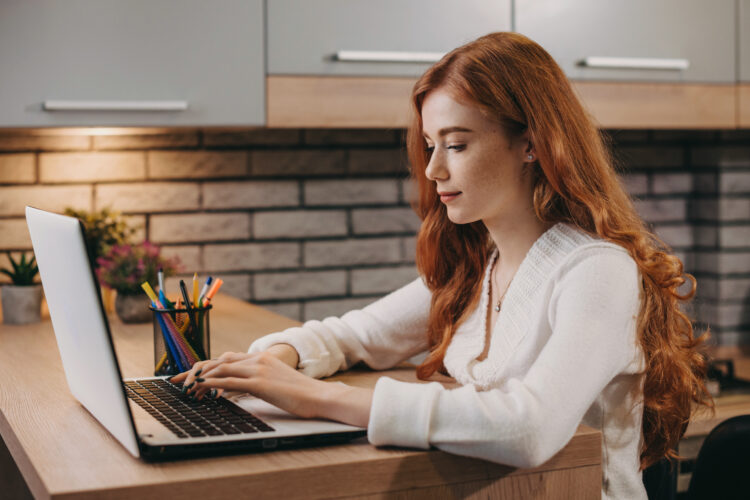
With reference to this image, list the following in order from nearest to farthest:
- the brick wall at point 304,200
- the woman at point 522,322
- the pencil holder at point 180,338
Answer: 1. the woman at point 522,322
2. the pencil holder at point 180,338
3. the brick wall at point 304,200

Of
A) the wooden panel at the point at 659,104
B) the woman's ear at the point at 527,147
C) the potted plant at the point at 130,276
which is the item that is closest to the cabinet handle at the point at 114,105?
the potted plant at the point at 130,276

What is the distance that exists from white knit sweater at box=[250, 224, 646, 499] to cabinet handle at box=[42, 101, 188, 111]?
675mm

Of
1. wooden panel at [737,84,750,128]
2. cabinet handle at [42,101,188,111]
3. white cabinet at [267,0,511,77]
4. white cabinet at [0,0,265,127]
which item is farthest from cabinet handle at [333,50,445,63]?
wooden panel at [737,84,750,128]

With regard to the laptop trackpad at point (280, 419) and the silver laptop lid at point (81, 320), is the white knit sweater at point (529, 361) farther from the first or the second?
the silver laptop lid at point (81, 320)

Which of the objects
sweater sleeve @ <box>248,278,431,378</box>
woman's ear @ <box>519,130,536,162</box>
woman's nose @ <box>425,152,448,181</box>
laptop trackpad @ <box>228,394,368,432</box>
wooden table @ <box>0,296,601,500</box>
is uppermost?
woman's ear @ <box>519,130,536,162</box>

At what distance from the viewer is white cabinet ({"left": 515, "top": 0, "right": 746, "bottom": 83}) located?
2096 millimetres

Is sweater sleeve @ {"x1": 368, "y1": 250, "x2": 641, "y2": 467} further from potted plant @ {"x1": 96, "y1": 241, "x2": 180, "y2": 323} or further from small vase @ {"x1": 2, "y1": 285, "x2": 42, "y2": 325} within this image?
small vase @ {"x1": 2, "y1": 285, "x2": 42, "y2": 325}

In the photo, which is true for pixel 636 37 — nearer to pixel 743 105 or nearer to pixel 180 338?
pixel 743 105

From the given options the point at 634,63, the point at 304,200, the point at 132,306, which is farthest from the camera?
the point at 304,200

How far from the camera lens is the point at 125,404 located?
2.97 feet

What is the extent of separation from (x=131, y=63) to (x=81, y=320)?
1.01m

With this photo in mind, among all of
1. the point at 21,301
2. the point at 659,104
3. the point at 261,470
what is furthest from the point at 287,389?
the point at 659,104

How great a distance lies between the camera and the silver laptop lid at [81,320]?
892 mm

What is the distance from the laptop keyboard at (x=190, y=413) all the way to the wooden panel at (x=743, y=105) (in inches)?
67.7
